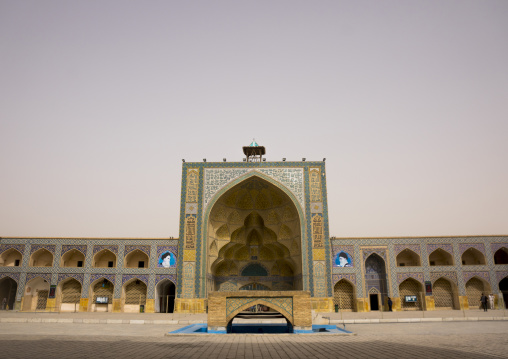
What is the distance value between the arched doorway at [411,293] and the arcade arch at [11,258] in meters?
22.9

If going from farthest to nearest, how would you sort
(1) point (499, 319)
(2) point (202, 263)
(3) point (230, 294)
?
(2) point (202, 263)
(1) point (499, 319)
(3) point (230, 294)

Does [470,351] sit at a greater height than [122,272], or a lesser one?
lesser

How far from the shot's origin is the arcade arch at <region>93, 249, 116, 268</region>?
77.0 ft

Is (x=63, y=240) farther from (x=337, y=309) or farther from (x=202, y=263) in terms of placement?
(x=337, y=309)

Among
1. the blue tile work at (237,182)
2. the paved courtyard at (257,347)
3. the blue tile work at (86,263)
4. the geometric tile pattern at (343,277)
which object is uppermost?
the blue tile work at (237,182)

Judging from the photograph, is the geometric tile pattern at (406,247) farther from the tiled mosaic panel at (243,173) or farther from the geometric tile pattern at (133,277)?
the geometric tile pattern at (133,277)

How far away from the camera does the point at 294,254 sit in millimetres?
22734

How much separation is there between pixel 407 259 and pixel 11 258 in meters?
24.2

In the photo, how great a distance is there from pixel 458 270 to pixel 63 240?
23.0 metres

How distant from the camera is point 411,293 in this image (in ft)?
73.6

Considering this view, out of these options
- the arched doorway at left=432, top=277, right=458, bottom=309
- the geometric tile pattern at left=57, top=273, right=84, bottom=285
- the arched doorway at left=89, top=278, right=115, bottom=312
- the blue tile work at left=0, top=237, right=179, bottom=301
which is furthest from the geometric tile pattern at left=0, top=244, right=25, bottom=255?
the arched doorway at left=432, top=277, right=458, bottom=309

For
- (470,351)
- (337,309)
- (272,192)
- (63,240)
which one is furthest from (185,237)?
(470,351)

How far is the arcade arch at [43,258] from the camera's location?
23.1 m

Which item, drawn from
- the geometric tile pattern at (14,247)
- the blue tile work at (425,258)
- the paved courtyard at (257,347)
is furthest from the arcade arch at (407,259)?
the geometric tile pattern at (14,247)
